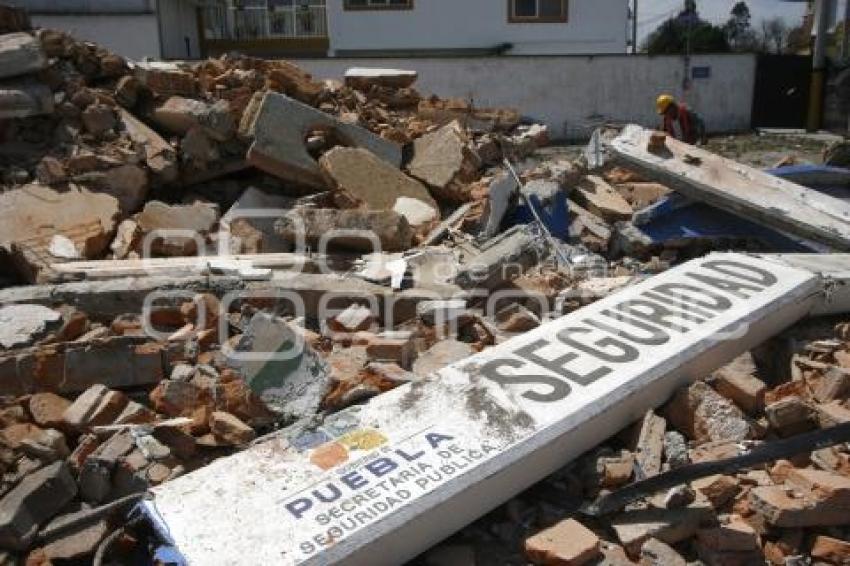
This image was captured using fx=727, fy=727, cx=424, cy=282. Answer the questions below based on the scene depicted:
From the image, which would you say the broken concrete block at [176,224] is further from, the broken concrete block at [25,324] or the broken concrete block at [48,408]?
the broken concrete block at [48,408]

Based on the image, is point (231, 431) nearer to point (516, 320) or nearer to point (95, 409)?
point (95, 409)

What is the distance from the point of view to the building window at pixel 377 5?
808 inches

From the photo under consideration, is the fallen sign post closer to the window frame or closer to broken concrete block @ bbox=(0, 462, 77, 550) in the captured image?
broken concrete block @ bbox=(0, 462, 77, 550)

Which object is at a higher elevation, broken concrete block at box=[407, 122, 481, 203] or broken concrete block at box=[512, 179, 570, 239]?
broken concrete block at box=[407, 122, 481, 203]

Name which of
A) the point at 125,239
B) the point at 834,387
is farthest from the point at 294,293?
the point at 834,387

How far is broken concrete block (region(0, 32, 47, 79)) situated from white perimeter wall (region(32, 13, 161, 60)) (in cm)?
1209

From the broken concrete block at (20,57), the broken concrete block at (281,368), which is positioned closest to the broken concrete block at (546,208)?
the broken concrete block at (281,368)

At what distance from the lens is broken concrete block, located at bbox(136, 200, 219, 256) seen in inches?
220

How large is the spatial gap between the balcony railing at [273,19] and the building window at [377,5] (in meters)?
1.51

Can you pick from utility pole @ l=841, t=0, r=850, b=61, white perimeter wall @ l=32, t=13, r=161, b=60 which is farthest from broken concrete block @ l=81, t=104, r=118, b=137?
utility pole @ l=841, t=0, r=850, b=61

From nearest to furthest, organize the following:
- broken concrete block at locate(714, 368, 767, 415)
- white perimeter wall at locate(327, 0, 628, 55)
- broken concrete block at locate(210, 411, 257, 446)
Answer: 1. broken concrete block at locate(210, 411, 257, 446)
2. broken concrete block at locate(714, 368, 767, 415)
3. white perimeter wall at locate(327, 0, 628, 55)

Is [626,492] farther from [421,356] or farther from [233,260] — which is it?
[233,260]

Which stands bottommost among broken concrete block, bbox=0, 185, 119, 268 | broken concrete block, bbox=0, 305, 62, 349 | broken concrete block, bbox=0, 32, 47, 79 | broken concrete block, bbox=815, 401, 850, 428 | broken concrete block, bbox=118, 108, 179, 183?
broken concrete block, bbox=815, 401, 850, 428

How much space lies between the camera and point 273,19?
883 inches
